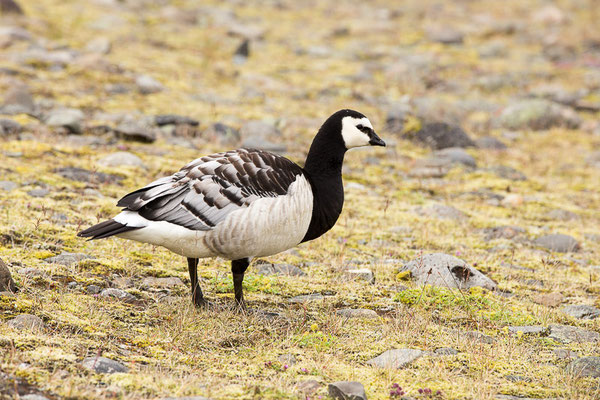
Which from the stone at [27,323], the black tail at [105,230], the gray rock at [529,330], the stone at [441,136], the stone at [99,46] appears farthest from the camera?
the stone at [99,46]

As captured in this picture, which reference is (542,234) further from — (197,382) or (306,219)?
(197,382)

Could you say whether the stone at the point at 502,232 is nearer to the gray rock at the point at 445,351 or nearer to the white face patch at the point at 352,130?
the white face patch at the point at 352,130

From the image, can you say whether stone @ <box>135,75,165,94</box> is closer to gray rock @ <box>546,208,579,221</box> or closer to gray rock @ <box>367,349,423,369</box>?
gray rock @ <box>546,208,579,221</box>

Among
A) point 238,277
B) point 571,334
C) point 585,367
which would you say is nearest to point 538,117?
point 571,334

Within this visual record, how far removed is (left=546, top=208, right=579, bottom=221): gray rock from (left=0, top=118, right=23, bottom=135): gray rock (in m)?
9.23

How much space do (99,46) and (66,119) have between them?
6.85 metres

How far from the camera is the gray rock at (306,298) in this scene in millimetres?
7543

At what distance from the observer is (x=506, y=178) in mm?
13445

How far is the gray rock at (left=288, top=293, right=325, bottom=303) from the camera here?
7.54 meters

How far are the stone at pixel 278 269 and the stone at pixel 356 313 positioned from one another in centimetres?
120

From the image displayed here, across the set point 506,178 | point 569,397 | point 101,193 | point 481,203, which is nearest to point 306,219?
point 569,397

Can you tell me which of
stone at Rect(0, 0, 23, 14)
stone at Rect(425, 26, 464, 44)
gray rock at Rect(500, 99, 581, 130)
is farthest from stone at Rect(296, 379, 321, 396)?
stone at Rect(425, 26, 464, 44)

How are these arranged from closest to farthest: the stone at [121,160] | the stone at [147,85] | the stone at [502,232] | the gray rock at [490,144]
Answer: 1. the stone at [502,232]
2. the stone at [121,160]
3. the gray rock at [490,144]
4. the stone at [147,85]

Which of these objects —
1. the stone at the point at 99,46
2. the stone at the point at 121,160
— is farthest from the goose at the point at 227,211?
A: the stone at the point at 99,46
